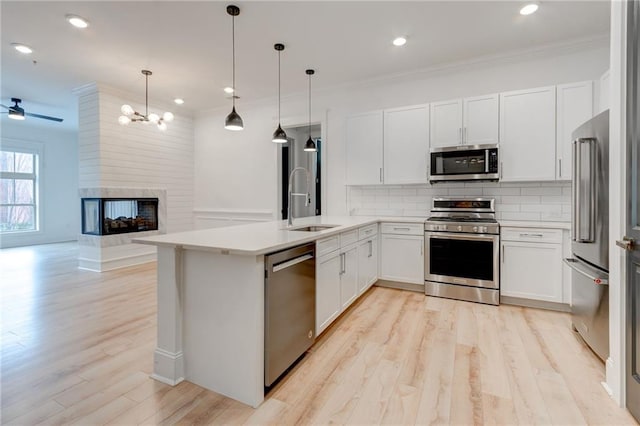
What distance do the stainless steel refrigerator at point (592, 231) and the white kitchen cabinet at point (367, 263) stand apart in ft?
6.15

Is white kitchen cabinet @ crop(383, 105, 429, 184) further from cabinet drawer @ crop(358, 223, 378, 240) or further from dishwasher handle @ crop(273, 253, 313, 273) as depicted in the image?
dishwasher handle @ crop(273, 253, 313, 273)

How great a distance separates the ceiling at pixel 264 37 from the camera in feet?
9.50

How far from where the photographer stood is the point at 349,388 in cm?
194

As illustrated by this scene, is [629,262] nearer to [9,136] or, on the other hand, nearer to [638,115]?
[638,115]

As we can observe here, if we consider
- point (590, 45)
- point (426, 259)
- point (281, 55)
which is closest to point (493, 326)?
point (426, 259)

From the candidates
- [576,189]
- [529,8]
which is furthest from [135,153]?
[576,189]

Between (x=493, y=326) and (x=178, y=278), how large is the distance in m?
2.73

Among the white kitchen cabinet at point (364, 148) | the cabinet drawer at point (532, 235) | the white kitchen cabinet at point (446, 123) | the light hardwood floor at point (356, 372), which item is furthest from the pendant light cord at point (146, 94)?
the cabinet drawer at point (532, 235)

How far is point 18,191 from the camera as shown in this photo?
7.50 meters

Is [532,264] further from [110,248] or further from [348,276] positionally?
[110,248]

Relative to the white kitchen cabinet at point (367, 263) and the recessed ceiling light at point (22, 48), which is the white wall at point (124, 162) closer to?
the recessed ceiling light at point (22, 48)

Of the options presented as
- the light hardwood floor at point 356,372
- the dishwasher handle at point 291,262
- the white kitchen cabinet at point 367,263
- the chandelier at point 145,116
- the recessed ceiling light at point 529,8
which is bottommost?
the light hardwood floor at point 356,372

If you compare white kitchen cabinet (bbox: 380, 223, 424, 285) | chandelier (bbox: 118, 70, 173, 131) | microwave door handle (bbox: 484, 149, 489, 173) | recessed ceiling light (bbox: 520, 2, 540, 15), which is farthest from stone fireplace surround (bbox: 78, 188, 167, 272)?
recessed ceiling light (bbox: 520, 2, 540, 15)

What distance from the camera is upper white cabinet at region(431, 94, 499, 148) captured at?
11.8ft
